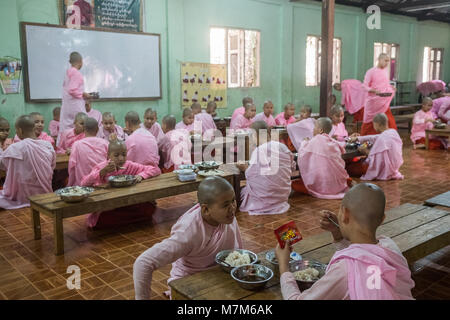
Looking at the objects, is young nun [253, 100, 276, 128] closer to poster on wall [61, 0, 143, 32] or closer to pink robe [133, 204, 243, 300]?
poster on wall [61, 0, 143, 32]

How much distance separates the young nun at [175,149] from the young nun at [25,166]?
7.18ft

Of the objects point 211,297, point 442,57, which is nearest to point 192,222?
point 211,297

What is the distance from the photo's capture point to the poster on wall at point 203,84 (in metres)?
11.1

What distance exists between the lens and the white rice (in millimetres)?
2553

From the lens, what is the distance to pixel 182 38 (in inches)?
427

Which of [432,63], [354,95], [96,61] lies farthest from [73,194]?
[432,63]

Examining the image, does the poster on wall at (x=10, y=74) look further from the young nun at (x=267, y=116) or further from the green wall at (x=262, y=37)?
the young nun at (x=267, y=116)

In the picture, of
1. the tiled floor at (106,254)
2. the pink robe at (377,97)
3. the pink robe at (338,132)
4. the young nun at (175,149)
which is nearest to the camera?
the tiled floor at (106,254)

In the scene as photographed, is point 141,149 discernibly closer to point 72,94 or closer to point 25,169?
point 25,169

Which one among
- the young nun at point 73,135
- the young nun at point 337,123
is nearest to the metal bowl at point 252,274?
the young nun at point 73,135

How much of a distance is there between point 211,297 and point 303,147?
4846mm

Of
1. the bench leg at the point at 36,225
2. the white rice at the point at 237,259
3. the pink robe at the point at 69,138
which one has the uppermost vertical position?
the pink robe at the point at 69,138

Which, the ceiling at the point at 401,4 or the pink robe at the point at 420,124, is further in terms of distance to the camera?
the ceiling at the point at 401,4

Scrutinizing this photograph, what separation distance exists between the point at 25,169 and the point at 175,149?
2.60 meters
